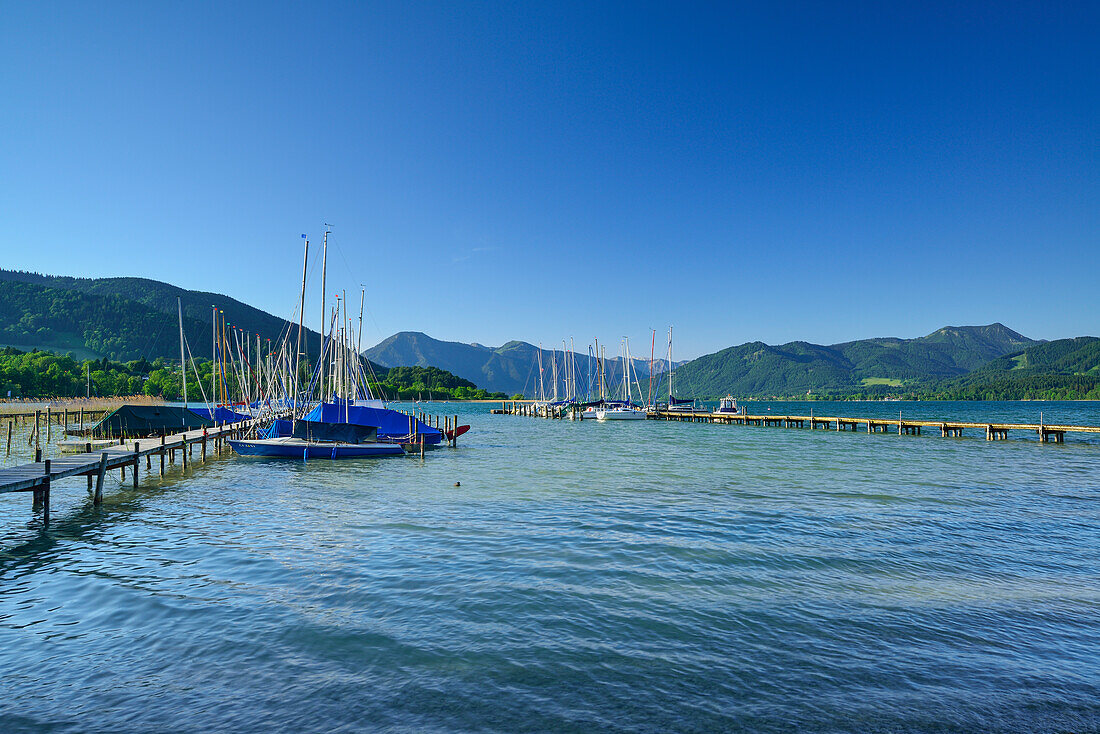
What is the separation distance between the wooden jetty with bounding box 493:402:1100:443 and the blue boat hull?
55.1 metres

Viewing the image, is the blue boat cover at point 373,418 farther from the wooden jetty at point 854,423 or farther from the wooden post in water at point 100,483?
the wooden jetty at point 854,423

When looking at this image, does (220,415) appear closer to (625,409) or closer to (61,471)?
(61,471)

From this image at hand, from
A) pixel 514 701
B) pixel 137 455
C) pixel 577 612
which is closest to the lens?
pixel 514 701

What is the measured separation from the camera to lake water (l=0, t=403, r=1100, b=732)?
768cm

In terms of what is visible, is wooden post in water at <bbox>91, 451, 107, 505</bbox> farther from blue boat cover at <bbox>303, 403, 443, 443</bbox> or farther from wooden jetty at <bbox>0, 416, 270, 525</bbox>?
blue boat cover at <bbox>303, 403, 443, 443</bbox>

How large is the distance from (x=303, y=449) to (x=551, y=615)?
106 ft

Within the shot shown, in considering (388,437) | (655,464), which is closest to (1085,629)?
(655,464)

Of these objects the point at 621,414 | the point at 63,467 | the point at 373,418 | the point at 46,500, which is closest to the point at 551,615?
the point at 46,500

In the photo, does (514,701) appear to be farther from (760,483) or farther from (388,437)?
(388,437)

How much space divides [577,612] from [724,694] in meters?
3.70

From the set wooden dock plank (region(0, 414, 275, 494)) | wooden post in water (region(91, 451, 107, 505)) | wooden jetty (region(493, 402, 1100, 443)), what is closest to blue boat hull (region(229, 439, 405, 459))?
wooden dock plank (region(0, 414, 275, 494))

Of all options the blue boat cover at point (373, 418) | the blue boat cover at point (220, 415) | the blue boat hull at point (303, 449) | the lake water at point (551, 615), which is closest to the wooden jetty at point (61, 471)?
the lake water at point (551, 615)

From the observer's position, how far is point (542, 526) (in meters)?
18.9

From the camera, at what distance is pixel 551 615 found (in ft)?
36.3
